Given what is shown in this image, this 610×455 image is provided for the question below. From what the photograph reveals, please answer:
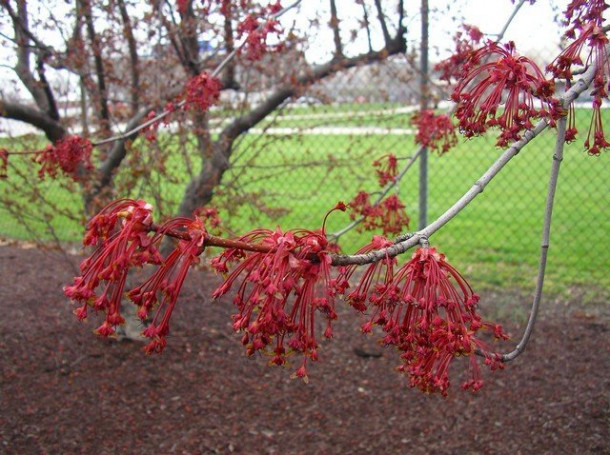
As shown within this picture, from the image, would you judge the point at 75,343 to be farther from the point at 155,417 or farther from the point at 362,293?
the point at 362,293

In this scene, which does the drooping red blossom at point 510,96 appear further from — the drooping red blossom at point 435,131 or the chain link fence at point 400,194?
the chain link fence at point 400,194

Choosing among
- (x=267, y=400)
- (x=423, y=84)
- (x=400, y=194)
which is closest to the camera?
(x=267, y=400)

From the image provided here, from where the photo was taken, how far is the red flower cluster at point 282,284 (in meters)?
1.29

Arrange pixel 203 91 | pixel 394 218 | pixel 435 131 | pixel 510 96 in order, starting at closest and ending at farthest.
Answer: pixel 510 96
pixel 394 218
pixel 203 91
pixel 435 131

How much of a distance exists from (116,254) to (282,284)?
0.32m

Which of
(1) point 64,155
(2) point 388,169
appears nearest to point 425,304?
(2) point 388,169

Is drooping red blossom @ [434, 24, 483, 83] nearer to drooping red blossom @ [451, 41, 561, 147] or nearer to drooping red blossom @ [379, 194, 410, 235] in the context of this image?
drooping red blossom @ [379, 194, 410, 235]

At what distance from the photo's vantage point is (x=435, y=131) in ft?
11.0

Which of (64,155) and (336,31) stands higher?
(336,31)

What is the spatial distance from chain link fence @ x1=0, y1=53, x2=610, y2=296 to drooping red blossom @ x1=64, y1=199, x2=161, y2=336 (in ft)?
10.2

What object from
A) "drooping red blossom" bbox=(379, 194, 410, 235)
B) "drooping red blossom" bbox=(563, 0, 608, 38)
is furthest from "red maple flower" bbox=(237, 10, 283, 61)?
"drooping red blossom" bbox=(563, 0, 608, 38)

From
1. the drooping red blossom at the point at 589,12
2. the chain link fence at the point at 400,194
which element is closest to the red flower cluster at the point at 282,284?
the drooping red blossom at the point at 589,12

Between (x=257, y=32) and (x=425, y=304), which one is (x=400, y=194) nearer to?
(x=257, y=32)

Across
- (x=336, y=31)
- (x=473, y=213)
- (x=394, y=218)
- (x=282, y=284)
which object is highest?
(x=336, y=31)
